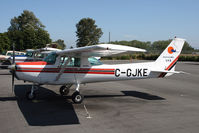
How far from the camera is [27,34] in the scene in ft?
198

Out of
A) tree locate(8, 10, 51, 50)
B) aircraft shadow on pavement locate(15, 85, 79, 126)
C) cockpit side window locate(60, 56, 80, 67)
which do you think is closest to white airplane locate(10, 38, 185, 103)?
cockpit side window locate(60, 56, 80, 67)

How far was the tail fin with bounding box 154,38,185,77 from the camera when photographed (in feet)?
31.1

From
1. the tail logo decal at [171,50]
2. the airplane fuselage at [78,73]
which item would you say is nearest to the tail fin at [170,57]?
the tail logo decal at [171,50]

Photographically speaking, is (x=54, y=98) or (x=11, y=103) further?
(x=54, y=98)

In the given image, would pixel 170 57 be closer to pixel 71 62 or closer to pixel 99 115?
pixel 71 62

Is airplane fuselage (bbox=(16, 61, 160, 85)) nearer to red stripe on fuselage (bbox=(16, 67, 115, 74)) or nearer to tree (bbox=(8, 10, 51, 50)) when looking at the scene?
red stripe on fuselage (bbox=(16, 67, 115, 74))

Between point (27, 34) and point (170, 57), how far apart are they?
5756 cm

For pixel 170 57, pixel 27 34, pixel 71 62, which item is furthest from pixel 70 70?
pixel 27 34

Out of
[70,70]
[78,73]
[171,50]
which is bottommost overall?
[78,73]

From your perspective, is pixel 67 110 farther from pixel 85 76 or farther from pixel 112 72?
pixel 112 72

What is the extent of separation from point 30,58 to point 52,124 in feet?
48.9

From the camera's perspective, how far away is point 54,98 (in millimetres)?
8812

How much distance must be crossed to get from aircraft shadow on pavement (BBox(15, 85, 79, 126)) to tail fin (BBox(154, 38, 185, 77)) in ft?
15.3

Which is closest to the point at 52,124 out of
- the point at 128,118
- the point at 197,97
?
the point at 128,118
